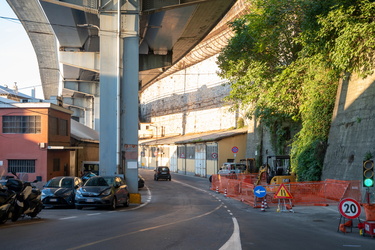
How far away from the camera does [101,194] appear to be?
20531 mm

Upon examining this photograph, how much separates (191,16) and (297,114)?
36.8 ft

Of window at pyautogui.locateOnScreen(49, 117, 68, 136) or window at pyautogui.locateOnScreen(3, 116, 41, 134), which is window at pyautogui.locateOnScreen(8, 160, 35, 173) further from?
window at pyautogui.locateOnScreen(49, 117, 68, 136)

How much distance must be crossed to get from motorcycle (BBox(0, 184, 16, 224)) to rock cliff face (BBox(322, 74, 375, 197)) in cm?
1581

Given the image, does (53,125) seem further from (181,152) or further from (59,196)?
(181,152)

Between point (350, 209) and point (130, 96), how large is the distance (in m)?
14.8

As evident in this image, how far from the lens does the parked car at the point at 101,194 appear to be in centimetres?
2041

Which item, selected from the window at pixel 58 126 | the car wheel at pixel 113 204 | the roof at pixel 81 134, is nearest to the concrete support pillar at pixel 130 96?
the car wheel at pixel 113 204

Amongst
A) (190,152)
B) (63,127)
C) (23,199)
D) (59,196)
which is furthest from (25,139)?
(190,152)

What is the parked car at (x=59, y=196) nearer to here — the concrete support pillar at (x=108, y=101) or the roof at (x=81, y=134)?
the concrete support pillar at (x=108, y=101)

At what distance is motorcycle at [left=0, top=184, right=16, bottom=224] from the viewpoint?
13469 mm

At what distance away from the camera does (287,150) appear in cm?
4119

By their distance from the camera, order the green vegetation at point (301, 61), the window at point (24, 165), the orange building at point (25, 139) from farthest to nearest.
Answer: the window at point (24, 165) < the orange building at point (25, 139) < the green vegetation at point (301, 61)

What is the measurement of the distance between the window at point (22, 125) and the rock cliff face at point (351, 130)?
2125 centimetres

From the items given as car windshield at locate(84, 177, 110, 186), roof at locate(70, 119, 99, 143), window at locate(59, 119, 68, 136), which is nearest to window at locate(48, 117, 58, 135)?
window at locate(59, 119, 68, 136)
